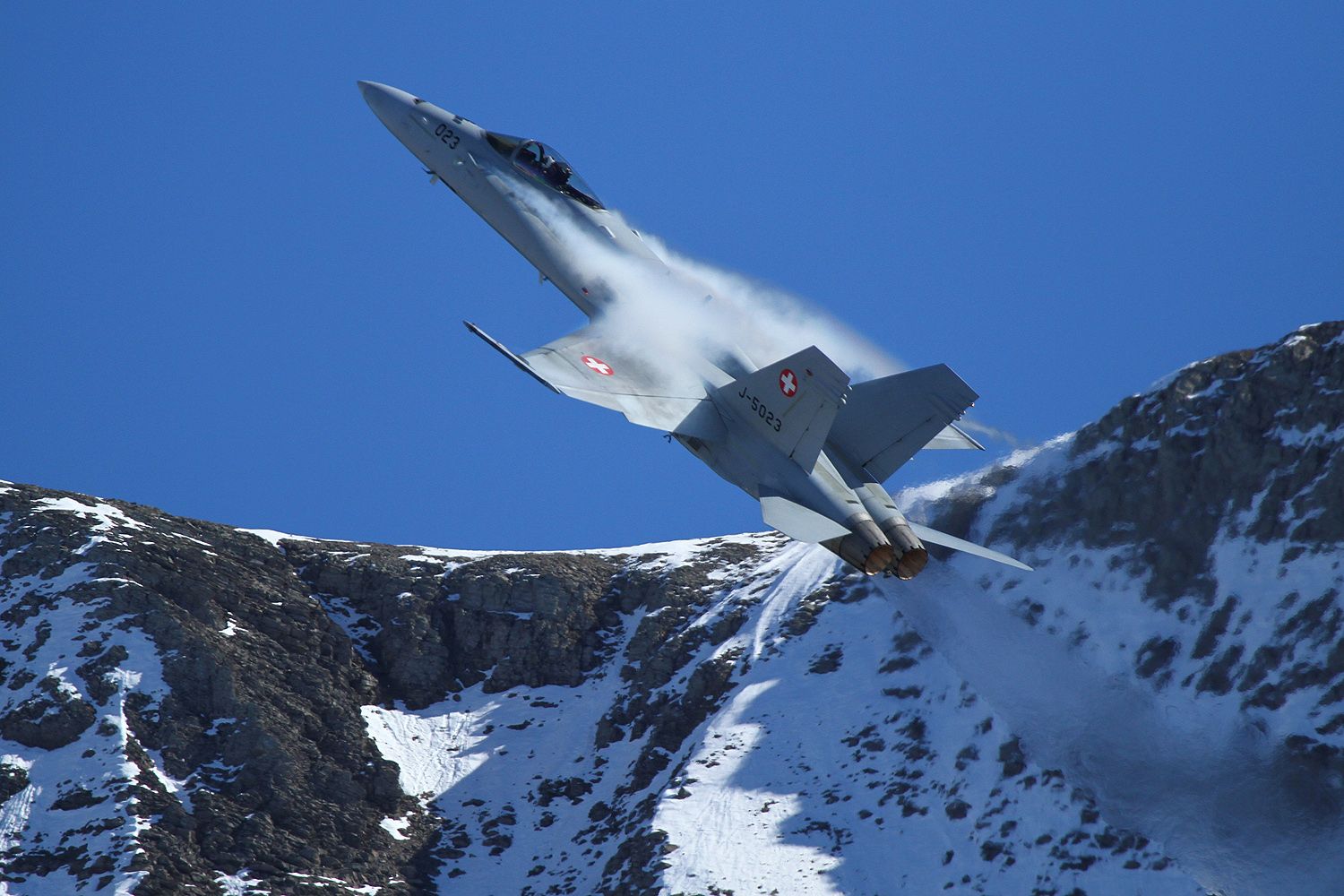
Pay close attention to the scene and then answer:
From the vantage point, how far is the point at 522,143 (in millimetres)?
43344

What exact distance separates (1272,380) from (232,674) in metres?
49.6

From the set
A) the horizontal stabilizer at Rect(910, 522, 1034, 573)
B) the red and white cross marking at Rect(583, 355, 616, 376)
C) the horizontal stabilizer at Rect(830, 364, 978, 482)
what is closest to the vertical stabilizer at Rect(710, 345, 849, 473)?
the horizontal stabilizer at Rect(830, 364, 978, 482)

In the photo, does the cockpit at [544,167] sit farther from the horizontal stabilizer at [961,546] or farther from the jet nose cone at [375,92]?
the horizontal stabilizer at [961,546]

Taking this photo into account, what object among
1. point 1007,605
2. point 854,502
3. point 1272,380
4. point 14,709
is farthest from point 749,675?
point 854,502

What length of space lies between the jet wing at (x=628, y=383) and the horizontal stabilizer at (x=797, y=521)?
343cm

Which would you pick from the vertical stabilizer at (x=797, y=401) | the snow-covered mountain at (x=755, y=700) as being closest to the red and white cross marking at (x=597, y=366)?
the vertical stabilizer at (x=797, y=401)

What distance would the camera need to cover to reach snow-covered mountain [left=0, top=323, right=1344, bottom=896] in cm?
5466

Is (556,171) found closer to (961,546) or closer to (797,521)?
(797,521)

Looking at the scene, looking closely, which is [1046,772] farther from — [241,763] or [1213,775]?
[241,763]

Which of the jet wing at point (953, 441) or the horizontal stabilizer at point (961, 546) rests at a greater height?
the jet wing at point (953, 441)

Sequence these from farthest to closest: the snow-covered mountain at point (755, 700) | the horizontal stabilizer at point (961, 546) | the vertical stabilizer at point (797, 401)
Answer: the snow-covered mountain at point (755, 700) → the vertical stabilizer at point (797, 401) → the horizontal stabilizer at point (961, 546)

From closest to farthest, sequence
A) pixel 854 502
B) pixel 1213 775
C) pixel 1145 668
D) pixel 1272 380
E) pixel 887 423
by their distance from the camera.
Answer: pixel 854 502
pixel 887 423
pixel 1213 775
pixel 1145 668
pixel 1272 380

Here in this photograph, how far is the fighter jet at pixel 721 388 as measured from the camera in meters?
34.3

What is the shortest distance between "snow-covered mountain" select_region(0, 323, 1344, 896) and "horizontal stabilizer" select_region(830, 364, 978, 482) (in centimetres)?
2081
